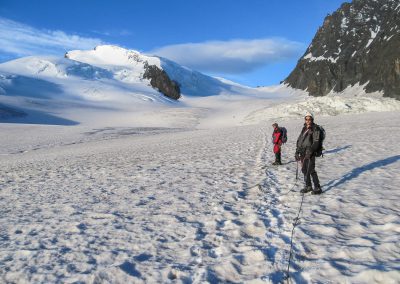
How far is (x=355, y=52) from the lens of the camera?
150875mm

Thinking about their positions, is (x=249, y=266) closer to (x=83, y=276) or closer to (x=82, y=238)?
(x=83, y=276)

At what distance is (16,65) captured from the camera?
153625 millimetres

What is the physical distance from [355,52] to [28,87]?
4672 inches

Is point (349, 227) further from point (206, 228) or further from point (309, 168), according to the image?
point (309, 168)

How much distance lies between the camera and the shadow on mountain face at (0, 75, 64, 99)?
395 ft

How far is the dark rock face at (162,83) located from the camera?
17862cm

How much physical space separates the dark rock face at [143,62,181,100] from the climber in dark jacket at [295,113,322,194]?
555 feet

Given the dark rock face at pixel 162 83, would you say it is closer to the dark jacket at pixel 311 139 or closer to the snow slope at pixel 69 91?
the snow slope at pixel 69 91

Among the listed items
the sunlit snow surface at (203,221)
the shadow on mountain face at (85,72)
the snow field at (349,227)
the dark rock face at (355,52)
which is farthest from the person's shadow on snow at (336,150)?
the shadow on mountain face at (85,72)

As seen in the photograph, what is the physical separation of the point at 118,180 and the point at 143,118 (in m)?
75.8

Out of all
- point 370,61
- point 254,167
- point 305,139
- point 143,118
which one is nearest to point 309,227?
point 305,139

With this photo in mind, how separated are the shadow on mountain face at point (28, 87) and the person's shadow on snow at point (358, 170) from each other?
116 m

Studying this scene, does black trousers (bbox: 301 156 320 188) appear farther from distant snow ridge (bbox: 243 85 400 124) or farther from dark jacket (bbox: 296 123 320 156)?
distant snow ridge (bbox: 243 85 400 124)

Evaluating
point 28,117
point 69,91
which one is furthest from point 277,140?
point 69,91
